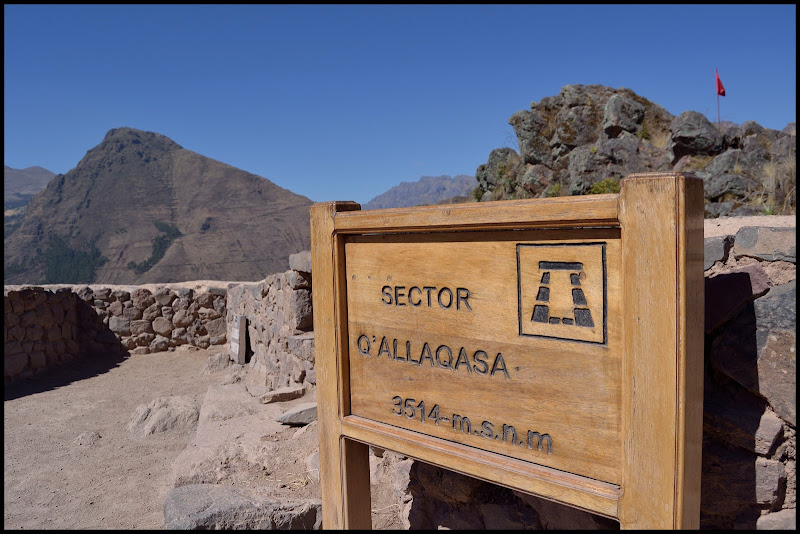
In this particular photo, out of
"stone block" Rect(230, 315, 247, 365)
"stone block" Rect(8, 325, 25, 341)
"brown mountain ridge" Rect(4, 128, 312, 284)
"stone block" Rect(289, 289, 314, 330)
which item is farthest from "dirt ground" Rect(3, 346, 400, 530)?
"brown mountain ridge" Rect(4, 128, 312, 284)

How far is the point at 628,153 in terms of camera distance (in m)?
12.8

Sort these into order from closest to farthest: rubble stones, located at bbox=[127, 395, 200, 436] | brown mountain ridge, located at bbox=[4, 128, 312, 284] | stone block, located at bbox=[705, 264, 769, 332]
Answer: stone block, located at bbox=[705, 264, 769, 332] → rubble stones, located at bbox=[127, 395, 200, 436] → brown mountain ridge, located at bbox=[4, 128, 312, 284]

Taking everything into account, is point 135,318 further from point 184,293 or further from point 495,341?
point 495,341

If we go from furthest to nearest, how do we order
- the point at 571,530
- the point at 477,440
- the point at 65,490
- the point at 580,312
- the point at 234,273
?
the point at 234,273
the point at 65,490
the point at 571,530
the point at 477,440
the point at 580,312

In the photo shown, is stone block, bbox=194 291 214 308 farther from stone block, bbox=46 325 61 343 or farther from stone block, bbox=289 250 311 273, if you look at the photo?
stone block, bbox=289 250 311 273

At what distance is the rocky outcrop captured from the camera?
8.45 metres

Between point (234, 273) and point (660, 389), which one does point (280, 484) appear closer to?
point (660, 389)

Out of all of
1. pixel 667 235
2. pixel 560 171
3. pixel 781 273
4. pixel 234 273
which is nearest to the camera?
pixel 667 235

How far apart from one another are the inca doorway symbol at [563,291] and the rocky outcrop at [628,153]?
5.07 metres

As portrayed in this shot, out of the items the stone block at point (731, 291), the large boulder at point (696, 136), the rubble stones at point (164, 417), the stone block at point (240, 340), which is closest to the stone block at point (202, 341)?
the stone block at point (240, 340)

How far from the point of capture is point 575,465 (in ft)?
4.51

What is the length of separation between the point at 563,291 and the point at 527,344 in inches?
7.5

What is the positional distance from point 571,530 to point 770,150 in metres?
11.8

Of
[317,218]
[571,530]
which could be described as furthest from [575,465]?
[317,218]
